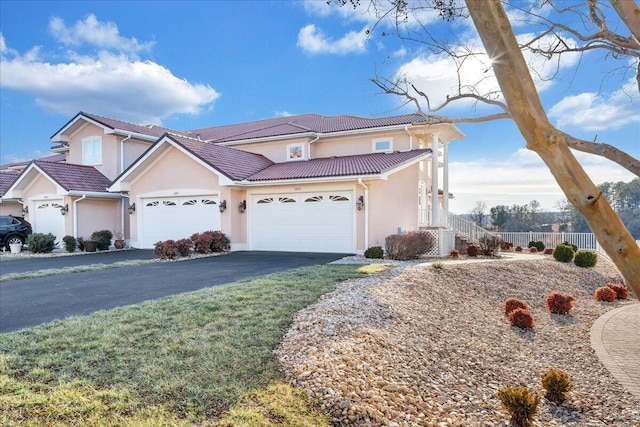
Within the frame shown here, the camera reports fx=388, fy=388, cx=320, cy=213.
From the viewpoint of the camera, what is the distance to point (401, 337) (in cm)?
602

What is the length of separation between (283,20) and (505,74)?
38.8 ft

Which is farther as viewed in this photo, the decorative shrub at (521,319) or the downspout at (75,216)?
the downspout at (75,216)

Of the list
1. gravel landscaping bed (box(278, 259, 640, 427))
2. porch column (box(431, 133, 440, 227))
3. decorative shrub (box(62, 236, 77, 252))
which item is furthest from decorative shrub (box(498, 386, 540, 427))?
decorative shrub (box(62, 236, 77, 252))

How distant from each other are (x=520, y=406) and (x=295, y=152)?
18.2 metres

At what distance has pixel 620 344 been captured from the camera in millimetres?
7340

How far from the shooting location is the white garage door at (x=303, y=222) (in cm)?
1579

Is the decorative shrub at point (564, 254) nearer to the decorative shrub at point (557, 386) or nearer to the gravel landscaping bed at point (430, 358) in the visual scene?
the gravel landscaping bed at point (430, 358)

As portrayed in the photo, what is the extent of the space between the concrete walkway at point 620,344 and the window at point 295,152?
49.1ft

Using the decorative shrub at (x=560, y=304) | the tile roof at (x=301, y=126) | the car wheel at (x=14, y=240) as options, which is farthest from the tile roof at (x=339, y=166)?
the car wheel at (x=14, y=240)

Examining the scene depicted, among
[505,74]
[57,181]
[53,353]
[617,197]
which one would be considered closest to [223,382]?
[53,353]

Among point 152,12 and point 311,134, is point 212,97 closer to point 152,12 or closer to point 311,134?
point 311,134

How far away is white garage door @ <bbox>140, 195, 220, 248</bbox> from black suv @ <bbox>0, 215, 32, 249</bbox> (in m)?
6.46

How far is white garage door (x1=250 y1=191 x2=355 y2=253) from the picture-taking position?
15.8 m

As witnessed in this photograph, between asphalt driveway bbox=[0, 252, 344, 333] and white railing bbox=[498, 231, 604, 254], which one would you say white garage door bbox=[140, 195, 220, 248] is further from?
white railing bbox=[498, 231, 604, 254]
